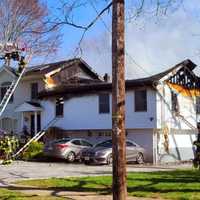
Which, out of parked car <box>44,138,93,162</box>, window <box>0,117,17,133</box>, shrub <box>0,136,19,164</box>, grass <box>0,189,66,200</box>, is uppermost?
window <box>0,117,17,133</box>

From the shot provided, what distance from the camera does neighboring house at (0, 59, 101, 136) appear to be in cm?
4634

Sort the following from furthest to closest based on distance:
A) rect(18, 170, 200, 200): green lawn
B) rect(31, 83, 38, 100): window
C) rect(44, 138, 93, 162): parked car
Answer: rect(31, 83, 38, 100): window, rect(44, 138, 93, 162): parked car, rect(18, 170, 200, 200): green lawn

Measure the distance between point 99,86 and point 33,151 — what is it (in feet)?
21.1

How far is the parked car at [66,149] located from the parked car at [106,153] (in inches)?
45.9

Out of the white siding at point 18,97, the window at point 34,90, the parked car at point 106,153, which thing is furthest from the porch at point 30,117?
the parked car at point 106,153

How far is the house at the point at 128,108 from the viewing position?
122 ft

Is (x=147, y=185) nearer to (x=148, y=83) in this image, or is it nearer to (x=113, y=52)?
(x=113, y=52)

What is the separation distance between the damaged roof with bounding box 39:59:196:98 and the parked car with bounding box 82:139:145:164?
13.8 feet

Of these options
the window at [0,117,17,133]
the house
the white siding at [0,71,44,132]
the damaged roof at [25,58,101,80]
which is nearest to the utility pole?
the house

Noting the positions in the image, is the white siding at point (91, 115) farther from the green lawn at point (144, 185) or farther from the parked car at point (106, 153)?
the green lawn at point (144, 185)

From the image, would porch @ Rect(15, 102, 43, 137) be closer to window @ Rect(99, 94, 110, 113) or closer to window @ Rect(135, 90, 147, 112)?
window @ Rect(99, 94, 110, 113)

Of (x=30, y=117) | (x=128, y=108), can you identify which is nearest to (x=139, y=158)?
(x=128, y=108)

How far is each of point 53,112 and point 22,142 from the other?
413 cm

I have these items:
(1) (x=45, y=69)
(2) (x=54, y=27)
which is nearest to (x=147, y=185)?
(2) (x=54, y=27)
